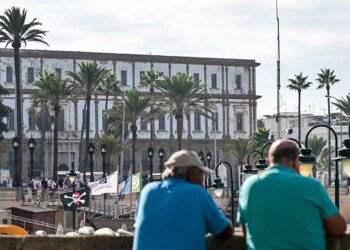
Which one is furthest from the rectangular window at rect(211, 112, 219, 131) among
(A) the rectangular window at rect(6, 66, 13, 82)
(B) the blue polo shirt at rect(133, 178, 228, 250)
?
(B) the blue polo shirt at rect(133, 178, 228, 250)

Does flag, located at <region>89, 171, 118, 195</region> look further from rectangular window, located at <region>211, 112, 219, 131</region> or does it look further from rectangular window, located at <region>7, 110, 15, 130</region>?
rectangular window, located at <region>211, 112, 219, 131</region>

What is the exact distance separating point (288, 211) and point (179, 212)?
653mm

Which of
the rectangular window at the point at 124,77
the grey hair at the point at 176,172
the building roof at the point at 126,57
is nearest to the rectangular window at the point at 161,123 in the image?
the rectangular window at the point at 124,77

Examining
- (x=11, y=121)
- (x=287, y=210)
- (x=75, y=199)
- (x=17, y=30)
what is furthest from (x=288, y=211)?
(x=11, y=121)

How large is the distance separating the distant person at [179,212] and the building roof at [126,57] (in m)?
91.5

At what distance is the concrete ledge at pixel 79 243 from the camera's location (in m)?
6.59

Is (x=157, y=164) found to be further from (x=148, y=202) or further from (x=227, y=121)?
(x=148, y=202)

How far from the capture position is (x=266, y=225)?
5.75m

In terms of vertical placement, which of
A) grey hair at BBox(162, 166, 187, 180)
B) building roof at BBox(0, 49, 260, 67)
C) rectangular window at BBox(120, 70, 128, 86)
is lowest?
grey hair at BBox(162, 166, 187, 180)

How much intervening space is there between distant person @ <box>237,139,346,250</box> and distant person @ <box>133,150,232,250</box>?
244 millimetres

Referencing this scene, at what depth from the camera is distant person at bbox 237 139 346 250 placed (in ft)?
18.6

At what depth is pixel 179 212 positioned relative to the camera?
5.90m

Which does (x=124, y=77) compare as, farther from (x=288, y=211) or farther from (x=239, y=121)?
(x=288, y=211)

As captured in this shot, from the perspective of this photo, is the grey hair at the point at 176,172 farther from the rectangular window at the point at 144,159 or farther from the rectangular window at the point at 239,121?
the rectangular window at the point at 239,121
